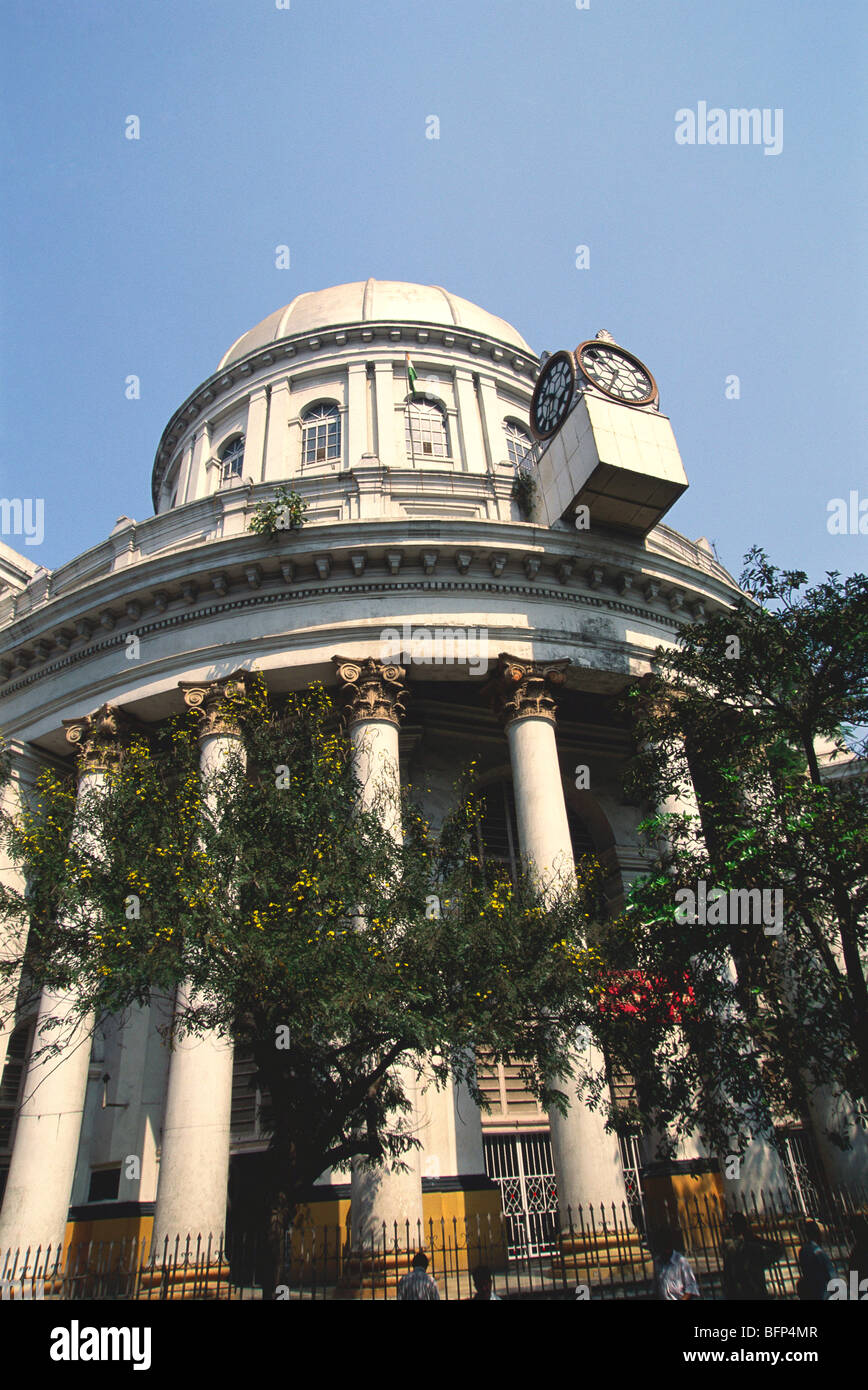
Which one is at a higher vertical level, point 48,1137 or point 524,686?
point 524,686

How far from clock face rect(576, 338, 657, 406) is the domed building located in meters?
0.07

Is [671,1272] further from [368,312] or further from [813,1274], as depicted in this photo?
[368,312]

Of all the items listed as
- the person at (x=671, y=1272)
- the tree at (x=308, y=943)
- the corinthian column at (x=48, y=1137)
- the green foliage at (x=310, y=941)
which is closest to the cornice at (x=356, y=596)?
the corinthian column at (x=48, y=1137)

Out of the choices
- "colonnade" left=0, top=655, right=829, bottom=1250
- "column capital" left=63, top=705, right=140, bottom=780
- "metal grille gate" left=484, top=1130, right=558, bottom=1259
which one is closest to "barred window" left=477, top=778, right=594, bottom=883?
"colonnade" left=0, top=655, right=829, bottom=1250

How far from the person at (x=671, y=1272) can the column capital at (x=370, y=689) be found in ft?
34.9

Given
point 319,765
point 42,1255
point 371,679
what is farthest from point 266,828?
point 42,1255

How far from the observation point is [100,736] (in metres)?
19.2

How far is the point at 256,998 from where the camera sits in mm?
10438

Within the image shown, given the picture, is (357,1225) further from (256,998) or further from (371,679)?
(371,679)

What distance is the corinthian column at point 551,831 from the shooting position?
47.1ft

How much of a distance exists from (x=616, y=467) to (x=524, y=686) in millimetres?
5462

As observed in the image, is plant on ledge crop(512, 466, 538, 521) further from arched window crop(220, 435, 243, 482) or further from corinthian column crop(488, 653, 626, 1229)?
arched window crop(220, 435, 243, 482)

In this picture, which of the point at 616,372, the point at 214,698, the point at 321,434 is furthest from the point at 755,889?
the point at 321,434

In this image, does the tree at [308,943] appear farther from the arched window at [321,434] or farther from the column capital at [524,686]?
the arched window at [321,434]
